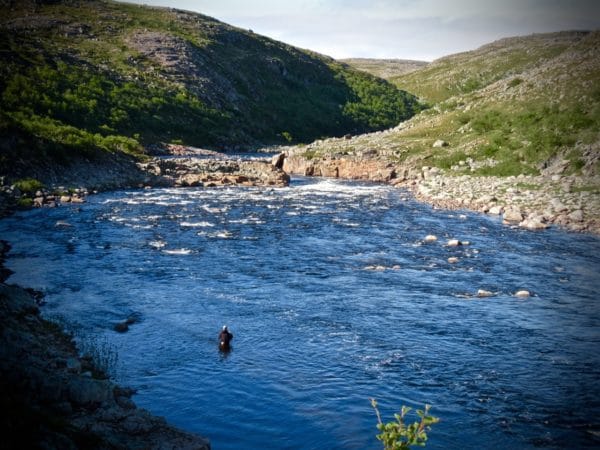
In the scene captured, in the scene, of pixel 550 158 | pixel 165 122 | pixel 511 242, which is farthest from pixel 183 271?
pixel 165 122

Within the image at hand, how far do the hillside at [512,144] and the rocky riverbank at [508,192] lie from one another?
11cm

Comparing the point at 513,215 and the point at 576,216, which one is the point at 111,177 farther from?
the point at 576,216

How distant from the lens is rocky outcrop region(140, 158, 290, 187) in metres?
53.0

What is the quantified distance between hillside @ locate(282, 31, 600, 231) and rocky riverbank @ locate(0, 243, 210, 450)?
1235 inches

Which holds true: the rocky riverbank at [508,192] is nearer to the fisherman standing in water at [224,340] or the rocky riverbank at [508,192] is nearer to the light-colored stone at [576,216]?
the light-colored stone at [576,216]

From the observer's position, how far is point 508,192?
4122cm

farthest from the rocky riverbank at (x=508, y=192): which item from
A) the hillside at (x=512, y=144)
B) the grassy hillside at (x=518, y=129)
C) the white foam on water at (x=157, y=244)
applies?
the white foam on water at (x=157, y=244)

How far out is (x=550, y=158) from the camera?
44438mm

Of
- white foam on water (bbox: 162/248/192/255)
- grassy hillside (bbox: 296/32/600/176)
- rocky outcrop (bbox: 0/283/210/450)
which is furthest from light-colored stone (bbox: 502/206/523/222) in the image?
rocky outcrop (bbox: 0/283/210/450)

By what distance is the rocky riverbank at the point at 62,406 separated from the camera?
8094mm

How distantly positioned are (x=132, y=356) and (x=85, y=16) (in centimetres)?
12591

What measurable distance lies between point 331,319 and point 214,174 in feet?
128

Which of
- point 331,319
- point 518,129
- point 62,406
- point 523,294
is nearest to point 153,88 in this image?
point 518,129

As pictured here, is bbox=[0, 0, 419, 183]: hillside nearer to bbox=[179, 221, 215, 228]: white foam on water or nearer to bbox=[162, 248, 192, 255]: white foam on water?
bbox=[179, 221, 215, 228]: white foam on water
